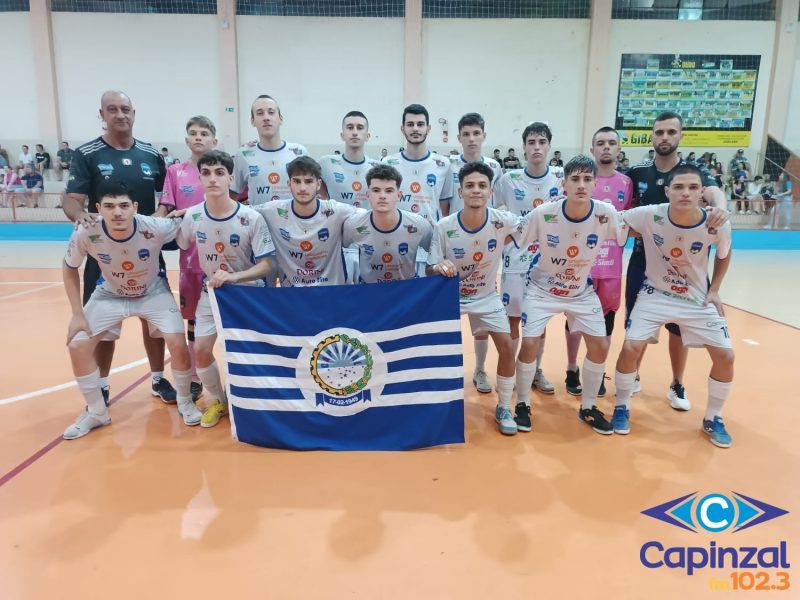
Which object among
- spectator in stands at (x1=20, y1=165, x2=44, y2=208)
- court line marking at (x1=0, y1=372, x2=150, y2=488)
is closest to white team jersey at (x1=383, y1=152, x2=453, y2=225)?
court line marking at (x1=0, y1=372, x2=150, y2=488)

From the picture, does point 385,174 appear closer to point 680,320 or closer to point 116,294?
point 116,294

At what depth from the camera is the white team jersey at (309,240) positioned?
12.0ft

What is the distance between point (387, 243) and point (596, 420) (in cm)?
192

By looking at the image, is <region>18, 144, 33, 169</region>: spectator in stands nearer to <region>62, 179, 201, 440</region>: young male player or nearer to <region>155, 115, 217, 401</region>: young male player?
<region>155, 115, 217, 401</region>: young male player

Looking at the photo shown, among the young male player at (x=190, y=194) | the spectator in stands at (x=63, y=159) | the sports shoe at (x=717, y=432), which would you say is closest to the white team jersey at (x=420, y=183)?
the young male player at (x=190, y=194)

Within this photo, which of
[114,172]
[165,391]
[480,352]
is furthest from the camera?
[480,352]

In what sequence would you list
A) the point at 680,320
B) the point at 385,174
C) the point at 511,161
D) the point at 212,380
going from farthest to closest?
the point at 511,161
the point at 212,380
the point at 680,320
the point at 385,174

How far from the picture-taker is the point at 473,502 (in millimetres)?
2758

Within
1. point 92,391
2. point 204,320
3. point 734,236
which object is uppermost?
point 204,320

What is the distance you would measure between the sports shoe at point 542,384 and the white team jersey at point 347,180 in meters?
2.07

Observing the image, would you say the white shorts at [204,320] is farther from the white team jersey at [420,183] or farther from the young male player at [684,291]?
the young male player at [684,291]

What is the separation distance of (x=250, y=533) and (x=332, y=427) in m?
0.93

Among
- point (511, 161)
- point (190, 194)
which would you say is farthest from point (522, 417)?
point (511, 161)

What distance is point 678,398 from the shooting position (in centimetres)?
403
